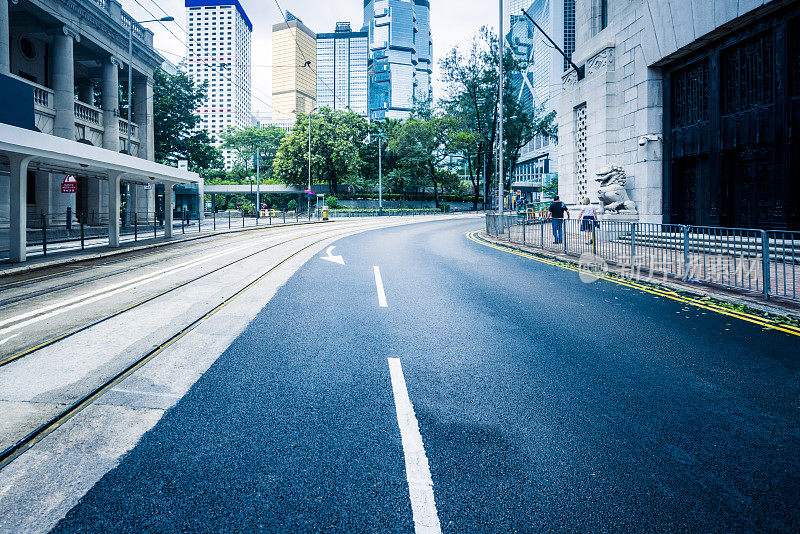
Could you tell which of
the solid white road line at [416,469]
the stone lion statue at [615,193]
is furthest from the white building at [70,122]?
the stone lion statue at [615,193]

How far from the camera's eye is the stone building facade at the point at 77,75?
2417cm

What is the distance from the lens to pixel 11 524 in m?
2.35

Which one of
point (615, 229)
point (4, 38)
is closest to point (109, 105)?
point (4, 38)

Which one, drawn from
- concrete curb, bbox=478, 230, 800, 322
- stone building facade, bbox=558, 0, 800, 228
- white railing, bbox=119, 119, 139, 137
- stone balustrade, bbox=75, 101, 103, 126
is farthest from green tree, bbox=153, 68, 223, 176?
concrete curb, bbox=478, 230, 800, 322

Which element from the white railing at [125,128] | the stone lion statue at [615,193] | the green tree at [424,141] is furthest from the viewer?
the green tree at [424,141]

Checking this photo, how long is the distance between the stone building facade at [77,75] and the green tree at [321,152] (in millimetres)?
27273

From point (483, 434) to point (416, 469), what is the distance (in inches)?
26.2

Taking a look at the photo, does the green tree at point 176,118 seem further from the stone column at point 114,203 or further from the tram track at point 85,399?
the tram track at point 85,399

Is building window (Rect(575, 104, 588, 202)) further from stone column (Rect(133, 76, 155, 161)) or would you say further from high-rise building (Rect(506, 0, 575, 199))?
high-rise building (Rect(506, 0, 575, 199))

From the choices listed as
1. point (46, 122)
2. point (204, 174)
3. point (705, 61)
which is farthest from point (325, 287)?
point (204, 174)

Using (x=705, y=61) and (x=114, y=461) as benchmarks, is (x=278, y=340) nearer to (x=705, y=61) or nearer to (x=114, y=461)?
Result: (x=114, y=461)

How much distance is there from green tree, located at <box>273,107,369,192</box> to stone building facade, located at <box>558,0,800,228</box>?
139 feet

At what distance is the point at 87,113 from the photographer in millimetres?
A: 29188

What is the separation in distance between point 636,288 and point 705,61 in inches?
482
